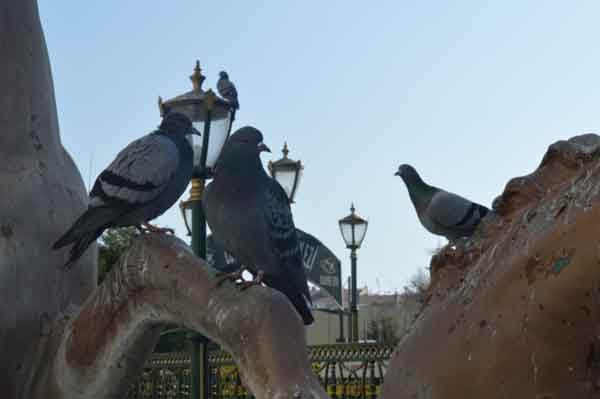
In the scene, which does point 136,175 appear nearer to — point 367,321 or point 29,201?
point 29,201

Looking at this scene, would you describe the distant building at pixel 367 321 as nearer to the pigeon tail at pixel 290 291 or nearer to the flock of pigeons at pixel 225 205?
the flock of pigeons at pixel 225 205

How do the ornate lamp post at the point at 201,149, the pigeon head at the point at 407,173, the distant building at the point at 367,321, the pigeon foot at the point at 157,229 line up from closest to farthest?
the pigeon foot at the point at 157,229 → the ornate lamp post at the point at 201,149 → the pigeon head at the point at 407,173 → the distant building at the point at 367,321

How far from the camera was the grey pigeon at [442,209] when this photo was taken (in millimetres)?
7926

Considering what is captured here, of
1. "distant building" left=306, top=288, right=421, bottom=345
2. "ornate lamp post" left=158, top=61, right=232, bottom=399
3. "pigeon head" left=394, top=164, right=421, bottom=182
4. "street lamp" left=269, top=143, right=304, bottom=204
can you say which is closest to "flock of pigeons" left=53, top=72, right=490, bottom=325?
"ornate lamp post" left=158, top=61, right=232, bottom=399

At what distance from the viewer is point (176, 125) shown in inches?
233

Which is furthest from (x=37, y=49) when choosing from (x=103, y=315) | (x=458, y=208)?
(x=458, y=208)

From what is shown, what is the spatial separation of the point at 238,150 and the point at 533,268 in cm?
359

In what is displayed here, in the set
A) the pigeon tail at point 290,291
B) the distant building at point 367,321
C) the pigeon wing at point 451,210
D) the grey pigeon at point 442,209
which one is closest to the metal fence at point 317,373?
the grey pigeon at point 442,209

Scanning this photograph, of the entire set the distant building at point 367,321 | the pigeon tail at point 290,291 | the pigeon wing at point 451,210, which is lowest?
the pigeon tail at point 290,291

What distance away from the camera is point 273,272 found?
4910 millimetres

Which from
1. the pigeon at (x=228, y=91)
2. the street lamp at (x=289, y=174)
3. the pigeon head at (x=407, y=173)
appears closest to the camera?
the pigeon at (x=228, y=91)

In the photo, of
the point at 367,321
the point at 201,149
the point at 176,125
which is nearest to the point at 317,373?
the point at 201,149

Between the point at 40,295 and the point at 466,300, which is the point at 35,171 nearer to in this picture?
the point at 40,295

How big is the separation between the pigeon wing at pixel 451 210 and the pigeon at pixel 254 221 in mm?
3060
